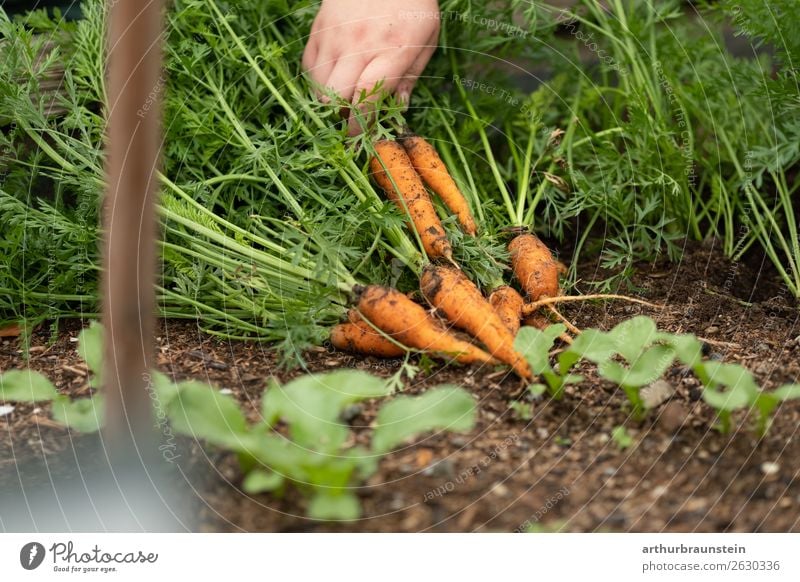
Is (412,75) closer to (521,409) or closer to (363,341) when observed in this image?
(363,341)

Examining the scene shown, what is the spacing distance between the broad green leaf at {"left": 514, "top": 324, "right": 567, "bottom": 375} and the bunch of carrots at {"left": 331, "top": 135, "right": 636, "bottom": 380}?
0.02 meters

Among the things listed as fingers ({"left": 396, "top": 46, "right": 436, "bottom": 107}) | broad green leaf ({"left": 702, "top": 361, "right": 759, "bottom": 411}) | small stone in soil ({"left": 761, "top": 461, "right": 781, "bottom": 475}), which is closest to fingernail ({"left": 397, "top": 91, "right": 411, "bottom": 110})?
fingers ({"left": 396, "top": 46, "right": 436, "bottom": 107})

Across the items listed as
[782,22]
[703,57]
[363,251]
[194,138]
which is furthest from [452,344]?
[703,57]

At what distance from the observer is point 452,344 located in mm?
995

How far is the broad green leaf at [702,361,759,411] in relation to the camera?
0.78 m

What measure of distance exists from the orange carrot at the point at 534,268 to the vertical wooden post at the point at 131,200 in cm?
59

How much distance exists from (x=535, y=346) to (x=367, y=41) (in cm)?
61

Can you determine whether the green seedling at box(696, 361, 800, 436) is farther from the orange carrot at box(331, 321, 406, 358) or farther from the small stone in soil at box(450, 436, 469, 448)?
the orange carrot at box(331, 321, 406, 358)

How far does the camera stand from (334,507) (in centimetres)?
70

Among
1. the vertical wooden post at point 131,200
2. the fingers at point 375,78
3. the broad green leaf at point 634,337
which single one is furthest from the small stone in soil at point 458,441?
the fingers at point 375,78

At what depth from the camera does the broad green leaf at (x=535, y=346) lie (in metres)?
0.88

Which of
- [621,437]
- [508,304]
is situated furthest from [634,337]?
[508,304]

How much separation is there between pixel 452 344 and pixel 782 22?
0.74 metres
